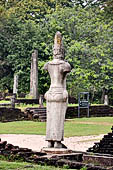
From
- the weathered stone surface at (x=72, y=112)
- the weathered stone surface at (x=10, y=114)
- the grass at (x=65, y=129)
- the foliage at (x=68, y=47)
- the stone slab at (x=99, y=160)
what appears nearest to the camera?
the stone slab at (x=99, y=160)

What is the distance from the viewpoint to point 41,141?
20.5 metres

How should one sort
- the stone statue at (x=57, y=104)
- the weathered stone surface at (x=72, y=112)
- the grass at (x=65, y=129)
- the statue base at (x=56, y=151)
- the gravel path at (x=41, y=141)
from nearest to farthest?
the statue base at (x=56, y=151) → the stone statue at (x=57, y=104) → the gravel path at (x=41, y=141) → the grass at (x=65, y=129) → the weathered stone surface at (x=72, y=112)

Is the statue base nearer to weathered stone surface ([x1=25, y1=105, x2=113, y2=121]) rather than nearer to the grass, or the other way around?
the grass

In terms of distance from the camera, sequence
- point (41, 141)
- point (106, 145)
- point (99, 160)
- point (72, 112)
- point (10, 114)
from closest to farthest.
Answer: point (99, 160), point (106, 145), point (41, 141), point (10, 114), point (72, 112)

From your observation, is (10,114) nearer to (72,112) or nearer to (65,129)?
(72,112)

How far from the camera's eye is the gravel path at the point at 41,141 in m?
19.0

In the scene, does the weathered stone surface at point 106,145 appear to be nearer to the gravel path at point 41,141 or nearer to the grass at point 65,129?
the gravel path at point 41,141

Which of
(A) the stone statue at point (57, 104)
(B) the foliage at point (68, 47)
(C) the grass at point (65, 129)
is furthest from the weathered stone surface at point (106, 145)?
(B) the foliage at point (68, 47)

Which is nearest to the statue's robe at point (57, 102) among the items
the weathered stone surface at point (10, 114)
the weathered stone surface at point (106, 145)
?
the weathered stone surface at point (106, 145)

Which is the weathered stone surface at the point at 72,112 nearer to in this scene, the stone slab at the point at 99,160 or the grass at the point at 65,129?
the grass at the point at 65,129

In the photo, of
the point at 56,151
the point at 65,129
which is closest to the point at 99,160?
the point at 56,151

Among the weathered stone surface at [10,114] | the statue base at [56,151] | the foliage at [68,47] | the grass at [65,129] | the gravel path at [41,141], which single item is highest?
the foliage at [68,47]

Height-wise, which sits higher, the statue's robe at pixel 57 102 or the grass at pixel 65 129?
the statue's robe at pixel 57 102

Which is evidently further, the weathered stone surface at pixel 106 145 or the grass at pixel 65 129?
the grass at pixel 65 129
